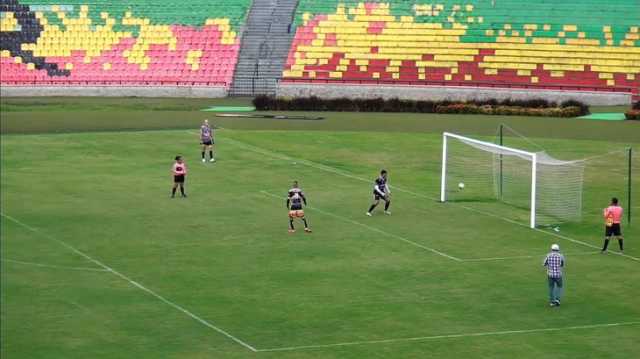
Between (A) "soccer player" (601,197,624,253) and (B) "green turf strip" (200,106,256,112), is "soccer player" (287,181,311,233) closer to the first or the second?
(A) "soccer player" (601,197,624,253)

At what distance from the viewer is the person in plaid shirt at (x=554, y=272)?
95.8ft

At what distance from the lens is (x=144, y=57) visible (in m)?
88.6

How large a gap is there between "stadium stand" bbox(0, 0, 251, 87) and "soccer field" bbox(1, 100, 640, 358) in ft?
86.4

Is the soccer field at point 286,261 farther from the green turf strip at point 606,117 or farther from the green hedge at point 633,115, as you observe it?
the green turf strip at point 606,117

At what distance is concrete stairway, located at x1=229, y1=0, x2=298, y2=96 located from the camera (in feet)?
283

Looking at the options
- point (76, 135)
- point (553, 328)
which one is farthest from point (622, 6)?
point (553, 328)

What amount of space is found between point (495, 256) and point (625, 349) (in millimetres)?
10287

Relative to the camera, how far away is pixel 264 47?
88.8 meters

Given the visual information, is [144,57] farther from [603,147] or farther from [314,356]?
[314,356]

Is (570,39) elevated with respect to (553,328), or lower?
elevated

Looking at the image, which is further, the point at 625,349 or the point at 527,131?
the point at 527,131

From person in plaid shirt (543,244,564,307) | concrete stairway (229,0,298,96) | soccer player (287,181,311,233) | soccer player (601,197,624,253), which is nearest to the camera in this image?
person in plaid shirt (543,244,564,307)

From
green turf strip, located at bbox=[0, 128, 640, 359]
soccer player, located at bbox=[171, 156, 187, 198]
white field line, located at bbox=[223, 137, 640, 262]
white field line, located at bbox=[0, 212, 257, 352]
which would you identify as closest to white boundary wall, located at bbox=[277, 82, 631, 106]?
white field line, located at bbox=[223, 137, 640, 262]

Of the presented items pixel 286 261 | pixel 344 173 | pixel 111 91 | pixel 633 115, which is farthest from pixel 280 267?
pixel 111 91
